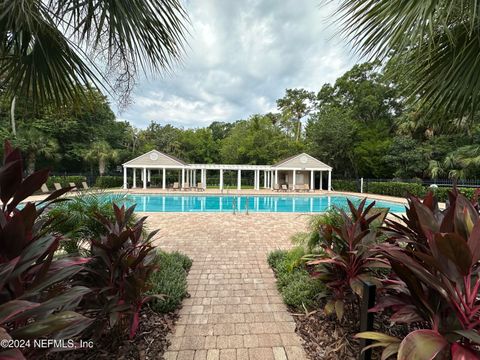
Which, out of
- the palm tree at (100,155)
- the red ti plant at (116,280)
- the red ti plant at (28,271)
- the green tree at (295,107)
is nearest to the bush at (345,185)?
the green tree at (295,107)

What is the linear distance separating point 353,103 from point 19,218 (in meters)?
33.2

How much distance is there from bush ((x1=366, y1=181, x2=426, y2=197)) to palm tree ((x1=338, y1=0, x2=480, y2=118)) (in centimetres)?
1818

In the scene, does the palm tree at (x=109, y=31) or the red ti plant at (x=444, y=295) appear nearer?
the red ti plant at (x=444, y=295)

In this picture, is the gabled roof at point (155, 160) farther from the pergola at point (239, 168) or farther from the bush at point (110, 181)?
the bush at point (110, 181)

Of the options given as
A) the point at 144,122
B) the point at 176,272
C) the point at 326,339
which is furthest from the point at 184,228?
the point at 144,122

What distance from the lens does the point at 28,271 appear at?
1501mm

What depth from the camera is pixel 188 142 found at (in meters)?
36.9

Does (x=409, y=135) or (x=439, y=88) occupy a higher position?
(x=409, y=135)

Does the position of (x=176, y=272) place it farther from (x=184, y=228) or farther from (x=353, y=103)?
(x=353, y=103)

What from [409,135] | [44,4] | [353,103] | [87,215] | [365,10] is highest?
[353,103]

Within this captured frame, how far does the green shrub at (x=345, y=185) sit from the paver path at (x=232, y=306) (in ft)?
69.1

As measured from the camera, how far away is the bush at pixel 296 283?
314 cm

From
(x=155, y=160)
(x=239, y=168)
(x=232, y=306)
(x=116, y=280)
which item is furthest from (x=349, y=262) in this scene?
(x=155, y=160)

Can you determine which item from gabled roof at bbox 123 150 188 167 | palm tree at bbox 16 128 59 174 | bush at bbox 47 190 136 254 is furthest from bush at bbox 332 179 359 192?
palm tree at bbox 16 128 59 174
